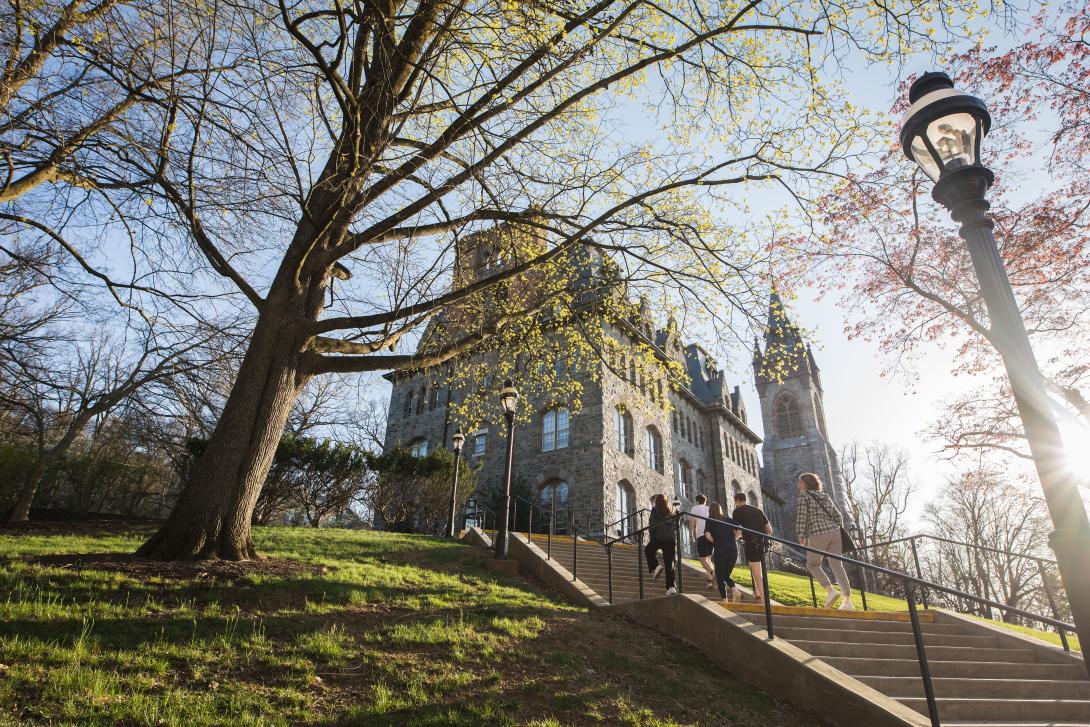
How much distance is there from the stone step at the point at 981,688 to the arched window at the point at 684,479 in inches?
854

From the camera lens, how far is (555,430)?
22797mm

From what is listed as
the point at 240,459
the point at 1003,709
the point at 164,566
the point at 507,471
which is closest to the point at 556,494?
the point at 507,471

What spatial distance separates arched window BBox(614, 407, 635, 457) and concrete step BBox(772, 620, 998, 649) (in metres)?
15.8

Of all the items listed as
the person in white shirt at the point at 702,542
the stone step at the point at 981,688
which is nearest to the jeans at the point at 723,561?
the person in white shirt at the point at 702,542

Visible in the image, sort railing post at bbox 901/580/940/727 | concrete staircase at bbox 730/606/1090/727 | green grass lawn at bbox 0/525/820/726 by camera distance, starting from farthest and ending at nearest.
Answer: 1. concrete staircase at bbox 730/606/1090/727
2. railing post at bbox 901/580/940/727
3. green grass lawn at bbox 0/525/820/726

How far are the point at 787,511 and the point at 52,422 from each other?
42986mm

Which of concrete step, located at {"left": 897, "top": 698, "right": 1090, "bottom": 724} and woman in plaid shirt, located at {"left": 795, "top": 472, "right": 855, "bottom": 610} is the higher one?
woman in plaid shirt, located at {"left": 795, "top": 472, "right": 855, "bottom": 610}

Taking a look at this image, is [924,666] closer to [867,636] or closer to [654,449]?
[867,636]

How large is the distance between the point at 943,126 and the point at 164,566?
7704mm

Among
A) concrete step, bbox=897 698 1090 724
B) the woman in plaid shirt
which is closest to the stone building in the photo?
the woman in plaid shirt

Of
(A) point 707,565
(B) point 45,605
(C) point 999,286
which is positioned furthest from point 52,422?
(C) point 999,286

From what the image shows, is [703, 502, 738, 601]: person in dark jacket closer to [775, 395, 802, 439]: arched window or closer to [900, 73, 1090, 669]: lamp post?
[900, 73, 1090, 669]: lamp post

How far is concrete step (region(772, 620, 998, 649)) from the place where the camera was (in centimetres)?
614

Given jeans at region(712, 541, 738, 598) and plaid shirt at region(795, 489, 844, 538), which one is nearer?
plaid shirt at region(795, 489, 844, 538)
